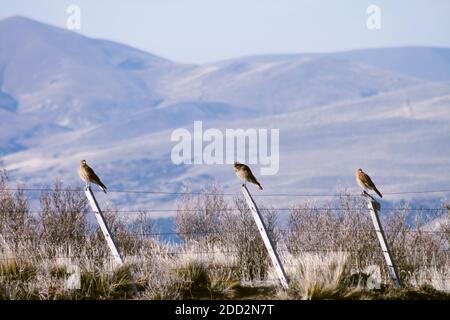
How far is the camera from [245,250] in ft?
60.3

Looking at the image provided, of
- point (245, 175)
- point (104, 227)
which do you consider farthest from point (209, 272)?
point (104, 227)

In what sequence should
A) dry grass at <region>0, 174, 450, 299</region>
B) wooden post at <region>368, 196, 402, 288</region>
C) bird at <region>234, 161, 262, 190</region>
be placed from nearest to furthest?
1. dry grass at <region>0, 174, 450, 299</region>
2. wooden post at <region>368, 196, 402, 288</region>
3. bird at <region>234, 161, 262, 190</region>

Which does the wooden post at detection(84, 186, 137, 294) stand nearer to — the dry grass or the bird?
the dry grass

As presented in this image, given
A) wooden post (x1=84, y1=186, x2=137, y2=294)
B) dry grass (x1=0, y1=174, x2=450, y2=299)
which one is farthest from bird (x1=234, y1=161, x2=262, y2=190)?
wooden post (x1=84, y1=186, x2=137, y2=294)

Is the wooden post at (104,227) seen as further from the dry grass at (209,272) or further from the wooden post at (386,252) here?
the wooden post at (386,252)

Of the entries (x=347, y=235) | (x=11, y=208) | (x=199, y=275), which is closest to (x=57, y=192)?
(x=11, y=208)

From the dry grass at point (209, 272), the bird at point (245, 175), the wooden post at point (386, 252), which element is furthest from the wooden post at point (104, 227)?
the wooden post at point (386, 252)

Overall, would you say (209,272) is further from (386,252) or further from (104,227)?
(386,252)

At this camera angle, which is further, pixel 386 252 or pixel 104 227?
pixel 386 252

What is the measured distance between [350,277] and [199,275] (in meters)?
2.16

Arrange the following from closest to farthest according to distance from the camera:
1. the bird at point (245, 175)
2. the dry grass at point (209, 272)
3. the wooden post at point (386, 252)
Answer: the dry grass at point (209, 272) < the wooden post at point (386, 252) < the bird at point (245, 175)

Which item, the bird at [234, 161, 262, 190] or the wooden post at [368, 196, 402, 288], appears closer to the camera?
the wooden post at [368, 196, 402, 288]
